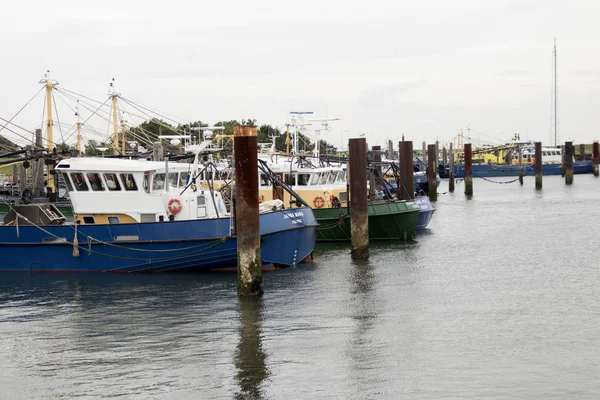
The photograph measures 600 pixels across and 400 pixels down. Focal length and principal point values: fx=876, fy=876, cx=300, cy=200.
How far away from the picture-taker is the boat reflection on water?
1495cm

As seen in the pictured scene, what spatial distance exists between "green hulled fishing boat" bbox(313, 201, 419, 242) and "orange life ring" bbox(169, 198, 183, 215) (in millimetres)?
9379

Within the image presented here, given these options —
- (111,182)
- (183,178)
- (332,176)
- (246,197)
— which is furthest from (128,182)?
(332,176)

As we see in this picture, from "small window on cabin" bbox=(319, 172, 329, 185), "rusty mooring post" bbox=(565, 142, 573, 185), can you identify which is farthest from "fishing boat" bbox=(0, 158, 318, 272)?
"rusty mooring post" bbox=(565, 142, 573, 185)

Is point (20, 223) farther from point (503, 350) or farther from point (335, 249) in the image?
point (503, 350)

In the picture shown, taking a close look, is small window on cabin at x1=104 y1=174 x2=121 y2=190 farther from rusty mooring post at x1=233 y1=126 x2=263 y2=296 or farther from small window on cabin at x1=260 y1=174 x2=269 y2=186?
small window on cabin at x1=260 y1=174 x2=269 y2=186

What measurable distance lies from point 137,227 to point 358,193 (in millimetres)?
7325

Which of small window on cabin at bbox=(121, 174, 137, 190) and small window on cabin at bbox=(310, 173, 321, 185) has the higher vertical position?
small window on cabin at bbox=(121, 174, 137, 190)

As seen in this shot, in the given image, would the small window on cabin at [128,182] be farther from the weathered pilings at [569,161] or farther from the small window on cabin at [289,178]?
the weathered pilings at [569,161]

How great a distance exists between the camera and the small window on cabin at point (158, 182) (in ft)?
89.9

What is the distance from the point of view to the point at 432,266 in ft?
94.4

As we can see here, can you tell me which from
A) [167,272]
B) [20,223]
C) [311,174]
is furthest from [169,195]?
[311,174]

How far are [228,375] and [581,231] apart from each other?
26832 mm

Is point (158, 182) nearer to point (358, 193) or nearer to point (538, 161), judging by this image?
point (358, 193)

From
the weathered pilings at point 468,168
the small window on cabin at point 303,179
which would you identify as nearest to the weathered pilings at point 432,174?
the weathered pilings at point 468,168
